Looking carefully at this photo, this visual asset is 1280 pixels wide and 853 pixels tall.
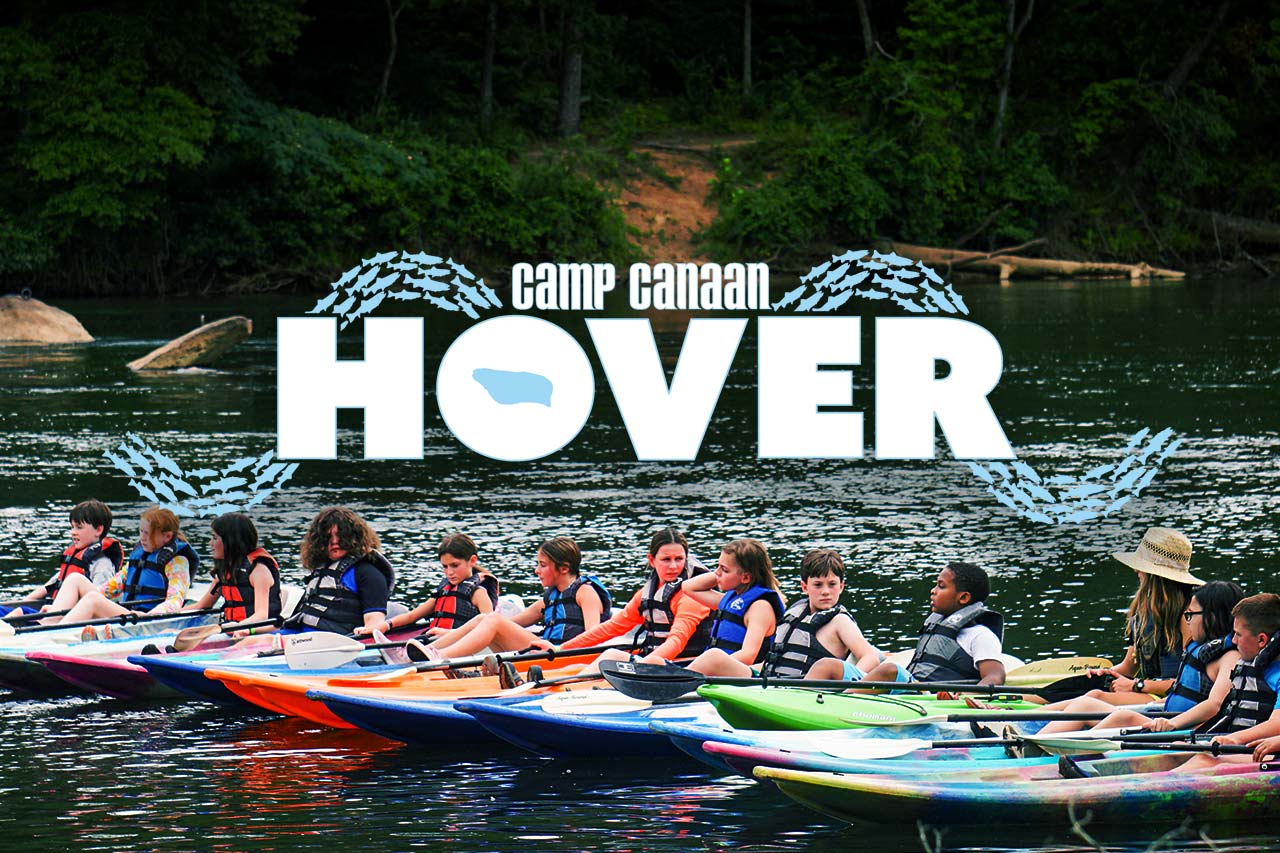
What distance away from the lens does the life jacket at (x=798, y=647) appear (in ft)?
29.3

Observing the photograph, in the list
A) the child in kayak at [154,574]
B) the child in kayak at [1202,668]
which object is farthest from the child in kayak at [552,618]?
the child in kayak at [1202,668]

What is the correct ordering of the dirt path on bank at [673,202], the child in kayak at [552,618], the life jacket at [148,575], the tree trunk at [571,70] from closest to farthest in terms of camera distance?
the child in kayak at [552,618] → the life jacket at [148,575] → the dirt path on bank at [673,202] → the tree trunk at [571,70]

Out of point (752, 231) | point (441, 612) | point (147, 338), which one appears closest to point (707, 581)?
point (441, 612)

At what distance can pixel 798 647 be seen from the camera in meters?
8.95

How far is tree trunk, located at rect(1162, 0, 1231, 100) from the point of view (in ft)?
149

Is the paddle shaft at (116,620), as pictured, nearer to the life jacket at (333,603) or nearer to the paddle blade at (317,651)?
the life jacket at (333,603)

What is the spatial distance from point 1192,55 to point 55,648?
39.9m

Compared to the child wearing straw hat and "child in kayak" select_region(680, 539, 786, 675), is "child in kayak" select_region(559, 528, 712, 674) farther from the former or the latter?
the child wearing straw hat

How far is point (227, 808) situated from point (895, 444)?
12.9 metres

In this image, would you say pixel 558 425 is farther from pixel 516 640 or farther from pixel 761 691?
pixel 761 691

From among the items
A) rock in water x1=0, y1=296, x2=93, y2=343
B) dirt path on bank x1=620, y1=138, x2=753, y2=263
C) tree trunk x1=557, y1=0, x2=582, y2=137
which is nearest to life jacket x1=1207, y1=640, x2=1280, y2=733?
rock in water x1=0, y1=296, x2=93, y2=343

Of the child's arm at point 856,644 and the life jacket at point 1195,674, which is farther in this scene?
the child's arm at point 856,644

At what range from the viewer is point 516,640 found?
10.1m

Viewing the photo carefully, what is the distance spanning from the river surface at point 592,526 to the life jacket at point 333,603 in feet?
2.16
